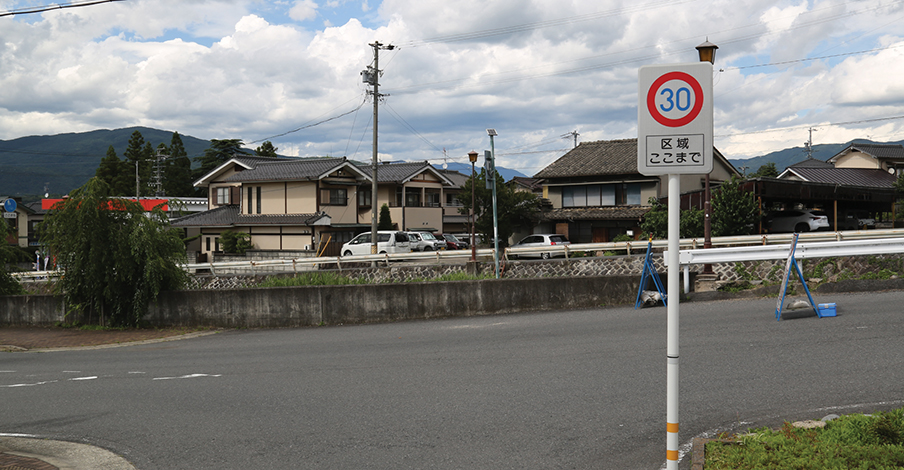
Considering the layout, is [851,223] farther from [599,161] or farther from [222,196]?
[222,196]

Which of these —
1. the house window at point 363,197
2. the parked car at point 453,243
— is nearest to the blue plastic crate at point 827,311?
the parked car at point 453,243

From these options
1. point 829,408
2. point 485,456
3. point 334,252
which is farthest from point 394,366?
point 334,252

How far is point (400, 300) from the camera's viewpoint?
16.4m

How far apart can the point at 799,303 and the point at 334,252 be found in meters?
30.2

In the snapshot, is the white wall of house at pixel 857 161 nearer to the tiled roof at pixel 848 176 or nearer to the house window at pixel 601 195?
the tiled roof at pixel 848 176

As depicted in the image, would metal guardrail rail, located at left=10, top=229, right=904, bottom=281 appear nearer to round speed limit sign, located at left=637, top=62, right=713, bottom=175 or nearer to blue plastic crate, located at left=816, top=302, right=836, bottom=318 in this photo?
blue plastic crate, located at left=816, top=302, right=836, bottom=318

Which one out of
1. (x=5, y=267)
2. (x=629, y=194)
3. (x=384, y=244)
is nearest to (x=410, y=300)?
(x=5, y=267)

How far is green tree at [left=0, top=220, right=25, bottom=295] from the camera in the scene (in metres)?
21.2

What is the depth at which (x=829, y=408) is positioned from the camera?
651 centimetres

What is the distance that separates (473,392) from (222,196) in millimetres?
43386

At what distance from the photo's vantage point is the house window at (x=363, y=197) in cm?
4419

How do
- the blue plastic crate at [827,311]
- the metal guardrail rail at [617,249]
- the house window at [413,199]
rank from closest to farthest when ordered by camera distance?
the blue plastic crate at [827,311], the metal guardrail rail at [617,249], the house window at [413,199]

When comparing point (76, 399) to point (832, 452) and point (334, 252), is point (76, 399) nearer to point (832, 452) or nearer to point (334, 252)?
point (832, 452)

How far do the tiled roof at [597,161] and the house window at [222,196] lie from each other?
2303 cm
